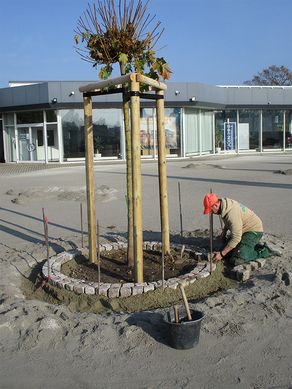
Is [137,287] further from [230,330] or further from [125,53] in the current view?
[125,53]

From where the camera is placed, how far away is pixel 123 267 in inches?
239

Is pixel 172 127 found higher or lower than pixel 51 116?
lower

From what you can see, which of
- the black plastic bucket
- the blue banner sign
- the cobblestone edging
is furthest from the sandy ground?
the blue banner sign

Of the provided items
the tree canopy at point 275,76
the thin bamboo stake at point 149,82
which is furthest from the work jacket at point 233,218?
the tree canopy at point 275,76

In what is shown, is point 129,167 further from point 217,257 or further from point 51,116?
point 51,116

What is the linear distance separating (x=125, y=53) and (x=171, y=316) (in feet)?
10.1

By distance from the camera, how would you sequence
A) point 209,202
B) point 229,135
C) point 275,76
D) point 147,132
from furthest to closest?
point 275,76 → point 229,135 → point 147,132 → point 209,202

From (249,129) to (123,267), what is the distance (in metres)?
28.2

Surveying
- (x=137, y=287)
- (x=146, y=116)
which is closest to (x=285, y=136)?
(x=146, y=116)

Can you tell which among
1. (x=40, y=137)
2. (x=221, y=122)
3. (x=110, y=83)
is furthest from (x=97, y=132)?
(x=110, y=83)

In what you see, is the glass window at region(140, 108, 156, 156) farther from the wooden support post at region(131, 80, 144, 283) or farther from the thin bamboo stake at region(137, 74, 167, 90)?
the wooden support post at region(131, 80, 144, 283)

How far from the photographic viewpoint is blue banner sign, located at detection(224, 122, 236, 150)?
3183cm

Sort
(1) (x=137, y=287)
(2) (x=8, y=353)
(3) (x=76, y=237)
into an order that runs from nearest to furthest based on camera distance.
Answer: (2) (x=8, y=353), (1) (x=137, y=287), (3) (x=76, y=237)

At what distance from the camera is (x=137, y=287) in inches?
201
